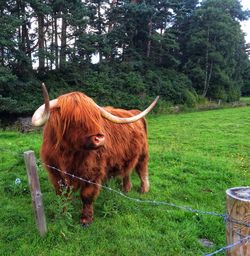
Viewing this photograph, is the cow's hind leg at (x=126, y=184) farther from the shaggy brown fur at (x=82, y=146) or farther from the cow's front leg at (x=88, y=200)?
the cow's front leg at (x=88, y=200)

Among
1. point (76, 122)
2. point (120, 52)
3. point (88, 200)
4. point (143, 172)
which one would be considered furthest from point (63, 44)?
point (76, 122)

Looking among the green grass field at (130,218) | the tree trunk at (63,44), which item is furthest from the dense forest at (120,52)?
the green grass field at (130,218)

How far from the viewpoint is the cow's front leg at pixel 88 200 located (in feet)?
13.2

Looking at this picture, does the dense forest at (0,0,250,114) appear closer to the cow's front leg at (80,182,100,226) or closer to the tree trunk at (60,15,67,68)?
the tree trunk at (60,15,67,68)

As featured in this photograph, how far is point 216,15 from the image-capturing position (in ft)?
103

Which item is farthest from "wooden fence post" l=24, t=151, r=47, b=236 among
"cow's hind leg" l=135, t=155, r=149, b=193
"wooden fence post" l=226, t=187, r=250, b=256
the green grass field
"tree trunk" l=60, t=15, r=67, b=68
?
"tree trunk" l=60, t=15, r=67, b=68

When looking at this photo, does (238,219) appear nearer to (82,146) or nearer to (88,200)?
(82,146)

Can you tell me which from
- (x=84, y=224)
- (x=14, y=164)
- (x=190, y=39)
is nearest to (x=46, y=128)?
(x=84, y=224)

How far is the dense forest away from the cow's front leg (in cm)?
1336

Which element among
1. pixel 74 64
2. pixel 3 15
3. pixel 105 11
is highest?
pixel 105 11

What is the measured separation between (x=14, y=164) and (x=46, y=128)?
2750 mm

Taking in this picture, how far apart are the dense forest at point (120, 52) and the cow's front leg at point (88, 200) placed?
13.4 metres

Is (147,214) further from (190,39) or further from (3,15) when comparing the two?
(190,39)

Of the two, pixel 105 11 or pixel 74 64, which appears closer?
pixel 74 64
